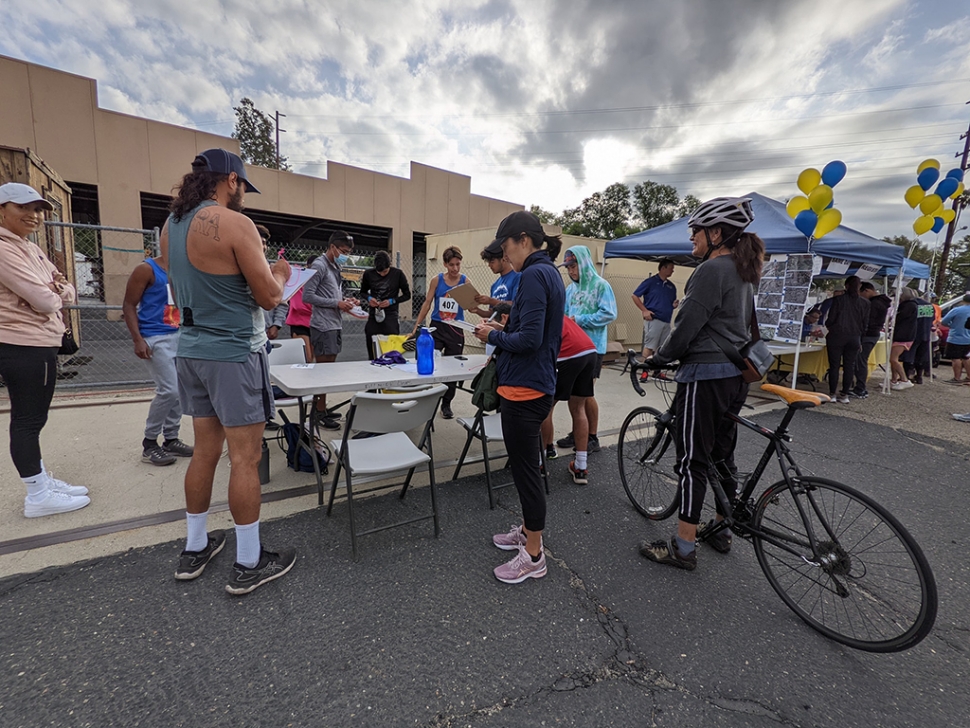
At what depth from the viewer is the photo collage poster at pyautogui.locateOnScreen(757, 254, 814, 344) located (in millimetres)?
6105

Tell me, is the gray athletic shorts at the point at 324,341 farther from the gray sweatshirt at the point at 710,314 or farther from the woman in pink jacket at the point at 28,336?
the gray sweatshirt at the point at 710,314

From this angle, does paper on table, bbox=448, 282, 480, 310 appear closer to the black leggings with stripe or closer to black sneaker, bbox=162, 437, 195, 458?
the black leggings with stripe

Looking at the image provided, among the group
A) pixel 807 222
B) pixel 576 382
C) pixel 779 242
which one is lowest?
pixel 576 382

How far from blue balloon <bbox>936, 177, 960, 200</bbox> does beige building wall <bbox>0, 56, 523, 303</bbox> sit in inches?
595

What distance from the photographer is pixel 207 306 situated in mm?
1927

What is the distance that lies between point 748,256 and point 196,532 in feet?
10.2

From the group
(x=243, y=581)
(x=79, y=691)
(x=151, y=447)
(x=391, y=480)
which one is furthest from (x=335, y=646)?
(x=151, y=447)

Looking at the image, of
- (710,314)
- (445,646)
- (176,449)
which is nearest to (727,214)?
(710,314)

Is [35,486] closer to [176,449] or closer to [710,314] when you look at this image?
[176,449]

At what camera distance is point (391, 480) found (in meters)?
3.40

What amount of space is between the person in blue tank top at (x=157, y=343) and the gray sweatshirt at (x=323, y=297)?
4.18 ft

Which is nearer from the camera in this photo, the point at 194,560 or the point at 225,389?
the point at 225,389

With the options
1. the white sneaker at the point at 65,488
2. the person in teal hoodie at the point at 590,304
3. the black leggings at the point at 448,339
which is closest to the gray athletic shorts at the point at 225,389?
the white sneaker at the point at 65,488

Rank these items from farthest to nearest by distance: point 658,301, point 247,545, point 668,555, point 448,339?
point 658,301 → point 448,339 → point 668,555 → point 247,545
